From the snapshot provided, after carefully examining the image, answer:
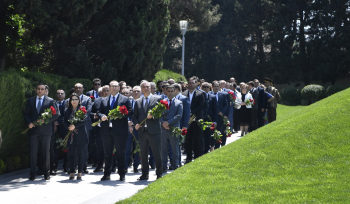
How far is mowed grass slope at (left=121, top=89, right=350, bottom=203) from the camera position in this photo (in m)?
6.99

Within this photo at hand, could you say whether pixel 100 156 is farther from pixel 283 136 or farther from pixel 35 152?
pixel 283 136

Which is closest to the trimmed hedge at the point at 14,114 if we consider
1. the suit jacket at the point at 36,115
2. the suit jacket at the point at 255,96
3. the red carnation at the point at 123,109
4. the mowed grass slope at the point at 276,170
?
the suit jacket at the point at 36,115

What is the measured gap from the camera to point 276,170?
830 cm

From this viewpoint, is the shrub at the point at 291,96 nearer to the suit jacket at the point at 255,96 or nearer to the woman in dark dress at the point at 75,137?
the suit jacket at the point at 255,96

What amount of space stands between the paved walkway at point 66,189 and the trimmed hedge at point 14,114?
1.99ft

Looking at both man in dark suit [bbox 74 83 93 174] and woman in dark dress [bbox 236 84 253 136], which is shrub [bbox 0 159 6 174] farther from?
woman in dark dress [bbox 236 84 253 136]

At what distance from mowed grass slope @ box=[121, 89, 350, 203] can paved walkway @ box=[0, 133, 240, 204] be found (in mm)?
744

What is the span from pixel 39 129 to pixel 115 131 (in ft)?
6.77

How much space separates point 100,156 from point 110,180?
4.92 ft

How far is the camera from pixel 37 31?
14250mm

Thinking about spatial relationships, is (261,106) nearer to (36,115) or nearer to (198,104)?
(198,104)

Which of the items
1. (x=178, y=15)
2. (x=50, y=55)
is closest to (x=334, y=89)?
(x=178, y=15)

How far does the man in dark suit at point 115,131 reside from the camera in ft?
31.7

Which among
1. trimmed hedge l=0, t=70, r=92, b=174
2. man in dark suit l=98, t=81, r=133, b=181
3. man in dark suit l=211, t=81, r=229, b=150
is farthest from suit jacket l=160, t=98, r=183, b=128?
man in dark suit l=211, t=81, r=229, b=150
